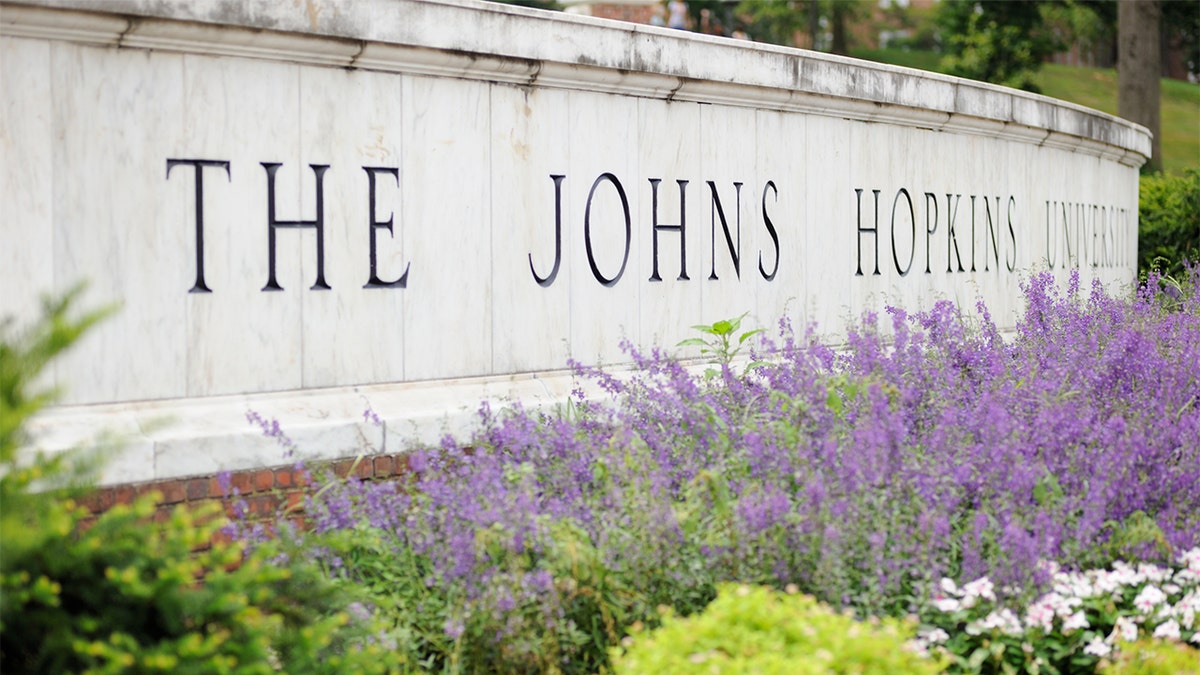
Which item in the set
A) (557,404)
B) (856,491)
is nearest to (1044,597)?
(856,491)

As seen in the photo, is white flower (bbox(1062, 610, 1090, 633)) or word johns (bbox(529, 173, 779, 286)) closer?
white flower (bbox(1062, 610, 1090, 633))

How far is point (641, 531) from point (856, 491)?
0.65 metres

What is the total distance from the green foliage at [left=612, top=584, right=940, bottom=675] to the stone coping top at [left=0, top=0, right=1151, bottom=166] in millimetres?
2443

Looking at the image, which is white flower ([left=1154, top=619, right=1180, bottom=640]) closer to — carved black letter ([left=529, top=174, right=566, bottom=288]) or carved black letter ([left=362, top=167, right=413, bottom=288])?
carved black letter ([left=529, top=174, right=566, bottom=288])

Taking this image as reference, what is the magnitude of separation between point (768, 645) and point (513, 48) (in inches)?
115

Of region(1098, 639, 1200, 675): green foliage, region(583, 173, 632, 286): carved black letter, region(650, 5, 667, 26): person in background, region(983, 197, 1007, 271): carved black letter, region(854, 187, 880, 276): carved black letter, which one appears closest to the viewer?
region(1098, 639, 1200, 675): green foliage

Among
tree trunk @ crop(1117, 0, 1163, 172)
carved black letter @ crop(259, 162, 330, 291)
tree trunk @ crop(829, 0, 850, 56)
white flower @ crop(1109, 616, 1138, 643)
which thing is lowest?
white flower @ crop(1109, 616, 1138, 643)

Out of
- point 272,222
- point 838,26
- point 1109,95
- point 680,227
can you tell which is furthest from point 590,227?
point 838,26

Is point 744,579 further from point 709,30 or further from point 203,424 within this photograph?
point 709,30

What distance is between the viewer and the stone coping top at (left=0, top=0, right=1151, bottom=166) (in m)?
4.22

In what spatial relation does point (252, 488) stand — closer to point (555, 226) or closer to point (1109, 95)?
point (555, 226)

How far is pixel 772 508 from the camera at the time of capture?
12.3ft

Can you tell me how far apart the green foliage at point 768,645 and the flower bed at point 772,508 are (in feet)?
1.48

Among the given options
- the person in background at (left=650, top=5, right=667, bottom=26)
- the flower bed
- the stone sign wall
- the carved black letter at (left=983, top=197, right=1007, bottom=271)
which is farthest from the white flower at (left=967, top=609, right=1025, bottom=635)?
the person in background at (left=650, top=5, right=667, bottom=26)
